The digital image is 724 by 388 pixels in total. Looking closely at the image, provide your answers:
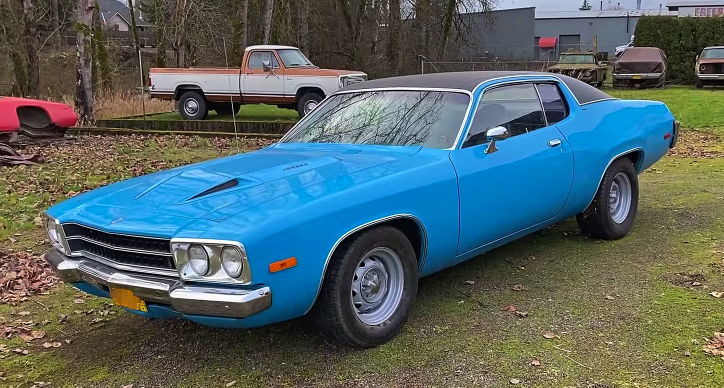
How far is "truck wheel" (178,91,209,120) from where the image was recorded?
1817cm

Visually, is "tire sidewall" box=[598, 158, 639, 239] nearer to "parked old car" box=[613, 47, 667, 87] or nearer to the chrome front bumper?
the chrome front bumper

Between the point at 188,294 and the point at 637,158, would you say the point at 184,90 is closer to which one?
the point at 637,158

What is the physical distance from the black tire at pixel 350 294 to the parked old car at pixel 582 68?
2172 cm

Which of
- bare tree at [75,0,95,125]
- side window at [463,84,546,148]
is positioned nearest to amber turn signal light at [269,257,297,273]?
side window at [463,84,546,148]

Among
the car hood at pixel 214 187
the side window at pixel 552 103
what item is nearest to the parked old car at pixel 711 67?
the side window at pixel 552 103

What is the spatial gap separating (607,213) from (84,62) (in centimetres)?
1368

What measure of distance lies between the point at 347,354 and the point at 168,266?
113 cm

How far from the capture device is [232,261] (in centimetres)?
320

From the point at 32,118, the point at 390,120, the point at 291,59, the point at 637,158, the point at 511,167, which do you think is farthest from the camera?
the point at 291,59

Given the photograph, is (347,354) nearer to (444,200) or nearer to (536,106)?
(444,200)

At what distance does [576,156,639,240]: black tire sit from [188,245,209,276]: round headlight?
3.63m

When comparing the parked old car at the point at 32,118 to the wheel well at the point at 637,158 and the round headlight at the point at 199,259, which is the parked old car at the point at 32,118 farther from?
the wheel well at the point at 637,158

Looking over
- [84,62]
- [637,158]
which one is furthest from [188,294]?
[84,62]

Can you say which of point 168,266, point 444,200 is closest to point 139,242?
point 168,266
